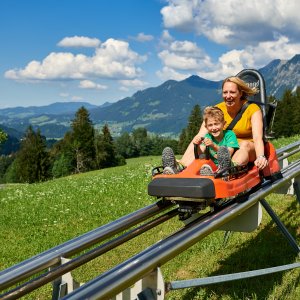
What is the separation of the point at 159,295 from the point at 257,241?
472cm

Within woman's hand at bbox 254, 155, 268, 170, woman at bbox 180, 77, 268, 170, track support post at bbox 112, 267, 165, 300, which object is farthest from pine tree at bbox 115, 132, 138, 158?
track support post at bbox 112, 267, 165, 300

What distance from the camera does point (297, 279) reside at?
18.5 feet

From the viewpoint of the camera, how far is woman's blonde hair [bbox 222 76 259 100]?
6317 mm

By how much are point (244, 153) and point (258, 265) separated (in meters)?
1.85

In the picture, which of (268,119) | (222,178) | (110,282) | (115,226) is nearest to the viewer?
(110,282)

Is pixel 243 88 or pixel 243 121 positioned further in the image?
pixel 243 88

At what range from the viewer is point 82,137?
3605 inches

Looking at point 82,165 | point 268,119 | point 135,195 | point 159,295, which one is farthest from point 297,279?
point 82,165

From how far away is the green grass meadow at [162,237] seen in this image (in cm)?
564

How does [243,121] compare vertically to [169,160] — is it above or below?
above

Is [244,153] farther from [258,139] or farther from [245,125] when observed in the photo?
[245,125]

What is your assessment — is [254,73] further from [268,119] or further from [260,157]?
[260,157]

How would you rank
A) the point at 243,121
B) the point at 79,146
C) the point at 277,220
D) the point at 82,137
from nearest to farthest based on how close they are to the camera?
the point at 277,220 → the point at 243,121 → the point at 79,146 → the point at 82,137

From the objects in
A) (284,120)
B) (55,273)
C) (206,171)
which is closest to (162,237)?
(206,171)
